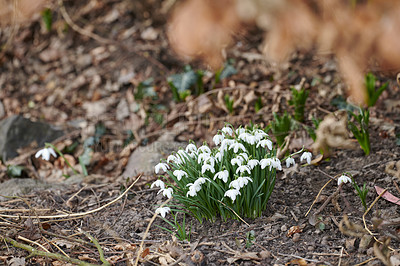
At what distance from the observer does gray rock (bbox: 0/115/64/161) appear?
356cm

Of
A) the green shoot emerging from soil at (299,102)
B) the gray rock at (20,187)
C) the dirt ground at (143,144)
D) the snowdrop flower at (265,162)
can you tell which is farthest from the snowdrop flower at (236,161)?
the gray rock at (20,187)

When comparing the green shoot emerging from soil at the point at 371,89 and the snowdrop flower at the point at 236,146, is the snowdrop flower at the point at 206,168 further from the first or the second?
the green shoot emerging from soil at the point at 371,89

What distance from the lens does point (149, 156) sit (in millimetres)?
3092

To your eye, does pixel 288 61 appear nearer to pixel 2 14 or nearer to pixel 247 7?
pixel 247 7

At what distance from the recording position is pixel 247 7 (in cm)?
136

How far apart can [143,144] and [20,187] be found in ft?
3.24

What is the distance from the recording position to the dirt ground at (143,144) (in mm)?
2041

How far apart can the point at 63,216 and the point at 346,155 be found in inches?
67.8

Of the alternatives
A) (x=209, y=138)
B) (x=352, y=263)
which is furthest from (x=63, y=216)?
(x=352, y=263)

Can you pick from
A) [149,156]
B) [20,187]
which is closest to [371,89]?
[149,156]

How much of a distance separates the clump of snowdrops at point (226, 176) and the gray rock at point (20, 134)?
1.88m

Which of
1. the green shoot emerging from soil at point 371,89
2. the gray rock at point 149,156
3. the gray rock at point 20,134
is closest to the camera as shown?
the gray rock at point 149,156

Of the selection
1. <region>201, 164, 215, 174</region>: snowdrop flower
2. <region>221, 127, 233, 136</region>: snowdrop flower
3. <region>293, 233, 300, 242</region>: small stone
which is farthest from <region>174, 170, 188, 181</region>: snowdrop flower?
<region>293, 233, 300, 242</region>: small stone

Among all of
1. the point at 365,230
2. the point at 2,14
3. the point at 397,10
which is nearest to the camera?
the point at 397,10
